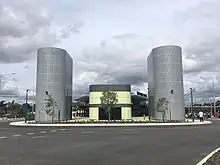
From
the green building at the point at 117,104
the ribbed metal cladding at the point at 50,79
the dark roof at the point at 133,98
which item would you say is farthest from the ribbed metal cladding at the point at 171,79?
the dark roof at the point at 133,98

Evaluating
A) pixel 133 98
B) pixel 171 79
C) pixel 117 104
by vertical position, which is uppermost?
pixel 171 79

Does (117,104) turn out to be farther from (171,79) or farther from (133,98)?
(133,98)

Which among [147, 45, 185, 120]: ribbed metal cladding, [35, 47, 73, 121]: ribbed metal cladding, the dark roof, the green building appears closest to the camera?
[147, 45, 185, 120]: ribbed metal cladding

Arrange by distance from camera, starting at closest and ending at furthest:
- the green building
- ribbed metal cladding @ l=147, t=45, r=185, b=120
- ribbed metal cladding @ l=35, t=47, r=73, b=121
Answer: ribbed metal cladding @ l=147, t=45, r=185, b=120 → ribbed metal cladding @ l=35, t=47, r=73, b=121 → the green building

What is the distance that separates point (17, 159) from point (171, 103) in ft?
160

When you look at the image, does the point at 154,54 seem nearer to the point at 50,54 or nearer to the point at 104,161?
the point at 50,54

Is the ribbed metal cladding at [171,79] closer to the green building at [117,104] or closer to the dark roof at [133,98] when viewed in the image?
the green building at [117,104]

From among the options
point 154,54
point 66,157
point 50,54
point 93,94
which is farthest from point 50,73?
point 66,157

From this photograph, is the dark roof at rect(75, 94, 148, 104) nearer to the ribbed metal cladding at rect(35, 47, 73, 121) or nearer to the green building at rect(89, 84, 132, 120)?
the green building at rect(89, 84, 132, 120)

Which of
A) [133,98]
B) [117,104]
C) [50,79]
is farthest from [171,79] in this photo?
[133,98]

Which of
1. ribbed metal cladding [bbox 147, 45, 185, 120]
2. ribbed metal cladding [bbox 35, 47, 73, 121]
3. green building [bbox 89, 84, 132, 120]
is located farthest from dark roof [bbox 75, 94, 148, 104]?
ribbed metal cladding [bbox 35, 47, 73, 121]

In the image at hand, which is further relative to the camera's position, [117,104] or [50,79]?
[117,104]

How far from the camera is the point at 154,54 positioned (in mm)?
62188

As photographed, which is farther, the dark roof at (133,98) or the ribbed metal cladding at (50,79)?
the dark roof at (133,98)
